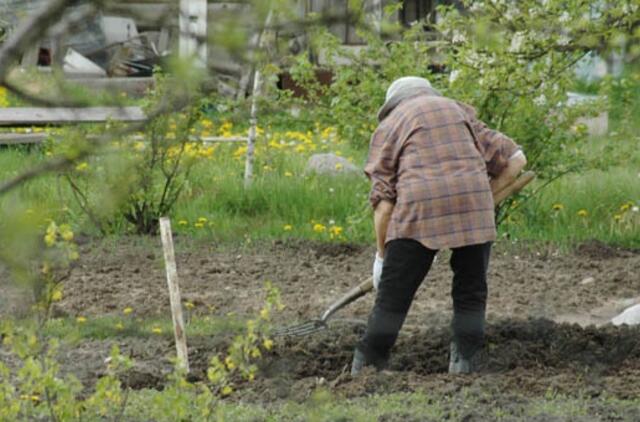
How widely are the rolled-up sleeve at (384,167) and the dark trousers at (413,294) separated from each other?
0.23 metres

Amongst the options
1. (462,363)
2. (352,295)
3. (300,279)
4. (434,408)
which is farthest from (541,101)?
(434,408)

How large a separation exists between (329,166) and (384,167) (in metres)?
5.67

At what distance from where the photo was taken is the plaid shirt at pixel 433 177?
6.39m

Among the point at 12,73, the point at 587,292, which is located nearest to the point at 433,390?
the point at 587,292

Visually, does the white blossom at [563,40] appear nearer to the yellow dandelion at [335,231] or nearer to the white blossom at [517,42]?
the white blossom at [517,42]

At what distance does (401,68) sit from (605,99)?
154cm

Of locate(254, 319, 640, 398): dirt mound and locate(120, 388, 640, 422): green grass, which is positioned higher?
locate(120, 388, 640, 422): green grass

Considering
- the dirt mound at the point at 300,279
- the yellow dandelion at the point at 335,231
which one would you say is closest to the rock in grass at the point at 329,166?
the yellow dandelion at the point at 335,231

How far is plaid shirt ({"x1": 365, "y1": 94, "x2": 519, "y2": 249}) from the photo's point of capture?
639cm

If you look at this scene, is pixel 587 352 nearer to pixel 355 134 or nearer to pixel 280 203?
pixel 355 134

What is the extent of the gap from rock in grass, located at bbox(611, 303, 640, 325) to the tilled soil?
0.33 metres

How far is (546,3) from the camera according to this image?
720 centimetres

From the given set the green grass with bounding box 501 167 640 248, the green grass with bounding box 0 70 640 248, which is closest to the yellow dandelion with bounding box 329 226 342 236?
the green grass with bounding box 0 70 640 248

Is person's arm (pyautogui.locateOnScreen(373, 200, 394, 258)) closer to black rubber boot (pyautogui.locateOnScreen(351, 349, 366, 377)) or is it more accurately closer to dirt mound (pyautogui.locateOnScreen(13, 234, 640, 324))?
black rubber boot (pyautogui.locateOnScreen(351, 349, 366, 377))
